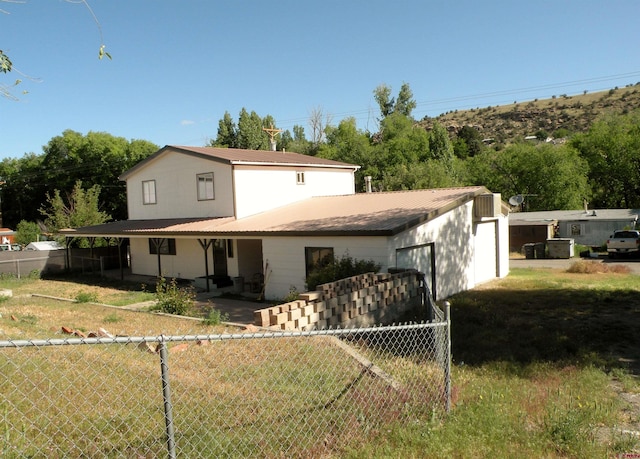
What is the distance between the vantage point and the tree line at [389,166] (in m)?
47.5

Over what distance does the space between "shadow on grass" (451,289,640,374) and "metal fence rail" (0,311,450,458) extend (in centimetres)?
284

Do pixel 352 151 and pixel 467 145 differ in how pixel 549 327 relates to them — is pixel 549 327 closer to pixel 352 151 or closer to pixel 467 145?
pixel 352 151

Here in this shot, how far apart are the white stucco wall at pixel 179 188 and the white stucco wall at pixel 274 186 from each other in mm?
511

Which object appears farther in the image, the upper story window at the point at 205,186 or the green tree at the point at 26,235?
the green tree at the point at 26,235

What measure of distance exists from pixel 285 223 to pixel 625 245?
71.6 feet

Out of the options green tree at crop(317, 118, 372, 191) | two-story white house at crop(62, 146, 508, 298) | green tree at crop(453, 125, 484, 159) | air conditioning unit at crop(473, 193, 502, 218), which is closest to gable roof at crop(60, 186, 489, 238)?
two-story white house at crop(62, 146, 508, 298)

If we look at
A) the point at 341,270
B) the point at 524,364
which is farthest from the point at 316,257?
the point at 524,364

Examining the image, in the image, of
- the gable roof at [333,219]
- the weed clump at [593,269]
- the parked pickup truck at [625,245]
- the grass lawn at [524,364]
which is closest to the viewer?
the grass lawn at [524,364]

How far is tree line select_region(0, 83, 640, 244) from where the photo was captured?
4750 cm

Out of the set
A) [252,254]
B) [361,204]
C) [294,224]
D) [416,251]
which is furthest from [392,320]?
[252,254]

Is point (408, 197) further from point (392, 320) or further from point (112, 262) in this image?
point (112, 262)

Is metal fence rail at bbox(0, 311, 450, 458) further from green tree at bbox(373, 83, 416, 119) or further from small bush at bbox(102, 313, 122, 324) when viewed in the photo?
A: green tree at bbox(373, 83, 416, 119)

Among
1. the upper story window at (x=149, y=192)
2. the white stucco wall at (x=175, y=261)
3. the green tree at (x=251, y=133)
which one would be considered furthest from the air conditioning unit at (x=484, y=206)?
the green tree at (x=251, y=133)

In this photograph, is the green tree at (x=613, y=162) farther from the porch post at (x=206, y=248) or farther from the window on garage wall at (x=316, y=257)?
the porch post at (x=206, y=248)
